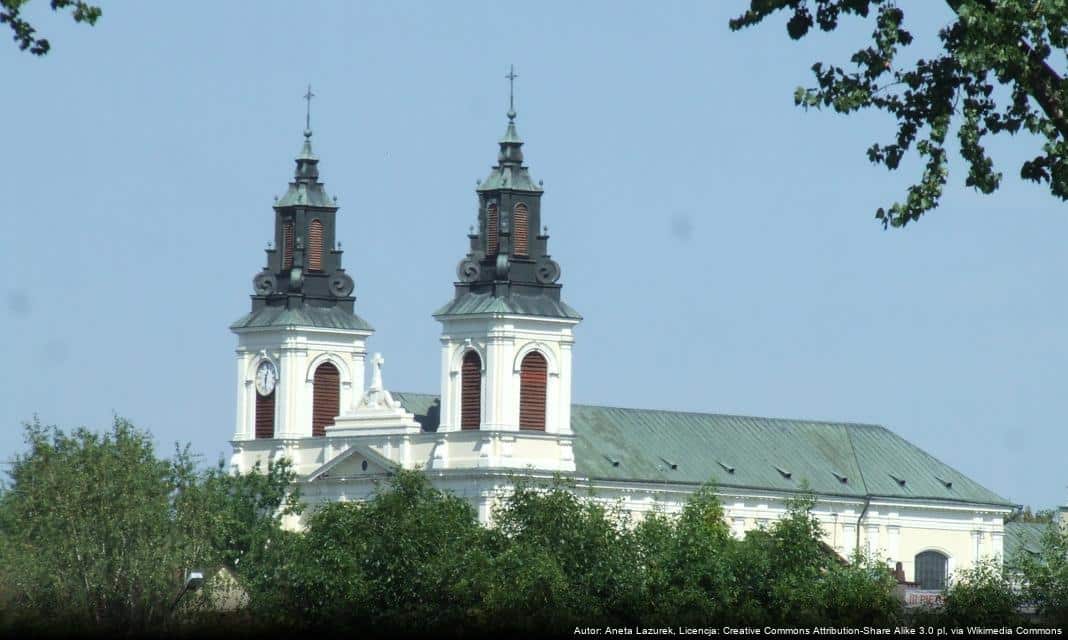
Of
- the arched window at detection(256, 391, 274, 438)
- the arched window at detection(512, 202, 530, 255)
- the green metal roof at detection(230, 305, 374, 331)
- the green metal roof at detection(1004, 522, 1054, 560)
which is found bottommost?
the green metal roof at detection(1004, 522, 1054, 560)

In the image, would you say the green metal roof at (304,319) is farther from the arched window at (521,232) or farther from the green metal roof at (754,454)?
the arched window at (521,232)

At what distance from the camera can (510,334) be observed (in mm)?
118812

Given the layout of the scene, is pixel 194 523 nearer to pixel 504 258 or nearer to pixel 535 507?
pixel 535 507

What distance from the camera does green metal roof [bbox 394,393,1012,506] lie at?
129875 millimetres

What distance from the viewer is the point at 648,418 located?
135250 millimetres

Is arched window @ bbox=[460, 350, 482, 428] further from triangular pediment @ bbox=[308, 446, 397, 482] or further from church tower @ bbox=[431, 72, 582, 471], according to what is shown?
triangular pediment @ bbox=[308, 446, 397, 482]

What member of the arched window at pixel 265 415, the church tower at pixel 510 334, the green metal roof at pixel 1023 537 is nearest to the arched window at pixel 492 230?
the church tower at pixel 510 334

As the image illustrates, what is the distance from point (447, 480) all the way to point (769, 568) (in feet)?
116

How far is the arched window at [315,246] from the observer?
127 meters

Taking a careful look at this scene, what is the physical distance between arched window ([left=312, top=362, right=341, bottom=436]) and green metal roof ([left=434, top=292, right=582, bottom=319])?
972cm

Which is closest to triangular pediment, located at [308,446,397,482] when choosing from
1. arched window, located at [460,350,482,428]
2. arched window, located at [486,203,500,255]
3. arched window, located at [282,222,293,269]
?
arched window, located at [460,350,482,428]

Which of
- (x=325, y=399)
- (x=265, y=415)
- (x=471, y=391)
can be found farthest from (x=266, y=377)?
(x=471, y=391)

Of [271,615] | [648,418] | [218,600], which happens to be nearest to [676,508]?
[648,418]

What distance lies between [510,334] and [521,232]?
13.7 ft
